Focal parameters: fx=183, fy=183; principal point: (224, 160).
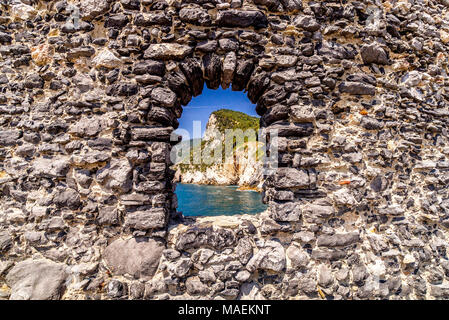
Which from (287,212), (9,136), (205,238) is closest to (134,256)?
(205,238)

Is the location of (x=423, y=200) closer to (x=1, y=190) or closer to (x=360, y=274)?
(x=360, y=274)

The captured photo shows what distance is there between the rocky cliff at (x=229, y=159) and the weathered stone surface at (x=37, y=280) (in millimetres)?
23953

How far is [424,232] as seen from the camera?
255 cm

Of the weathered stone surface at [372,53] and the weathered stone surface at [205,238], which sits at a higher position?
the weathered stone surface at [372,53]

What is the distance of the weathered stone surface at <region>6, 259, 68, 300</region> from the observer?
2.15 m

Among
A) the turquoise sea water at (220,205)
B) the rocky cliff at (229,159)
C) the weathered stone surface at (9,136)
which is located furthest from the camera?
the rocky cliff at (229,159)

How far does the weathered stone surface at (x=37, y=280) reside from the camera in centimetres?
215

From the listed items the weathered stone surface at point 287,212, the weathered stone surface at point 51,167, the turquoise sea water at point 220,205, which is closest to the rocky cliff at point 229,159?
the turquoise sea water at point 220,205

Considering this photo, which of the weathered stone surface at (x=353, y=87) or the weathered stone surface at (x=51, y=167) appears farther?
the weathered stone surface at (x=353, y=87)

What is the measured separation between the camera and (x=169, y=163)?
2.40m

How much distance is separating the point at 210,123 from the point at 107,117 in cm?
5070

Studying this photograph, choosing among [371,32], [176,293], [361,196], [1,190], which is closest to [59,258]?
[1,190]

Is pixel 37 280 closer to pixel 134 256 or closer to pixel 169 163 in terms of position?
pixel 134 256

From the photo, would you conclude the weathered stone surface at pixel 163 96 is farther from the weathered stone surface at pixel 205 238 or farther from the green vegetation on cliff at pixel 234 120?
the green vegetation on cliff at pixel 234 120
